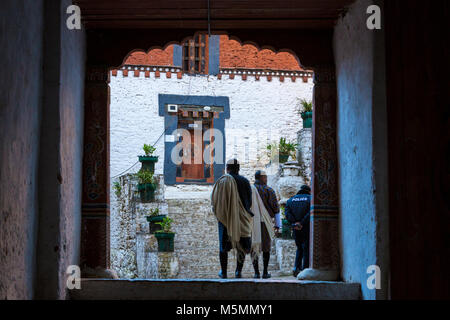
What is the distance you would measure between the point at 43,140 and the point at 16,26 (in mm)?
823

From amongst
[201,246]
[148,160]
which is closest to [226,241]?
[201,246]

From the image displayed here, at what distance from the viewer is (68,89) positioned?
407 cm

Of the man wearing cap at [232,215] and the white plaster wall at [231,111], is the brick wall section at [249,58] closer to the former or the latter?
the white plaster wall at [231,111]

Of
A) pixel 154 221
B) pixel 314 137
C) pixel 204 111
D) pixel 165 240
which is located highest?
pixel 204 111

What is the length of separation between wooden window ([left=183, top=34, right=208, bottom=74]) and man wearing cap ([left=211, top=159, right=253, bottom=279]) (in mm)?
10386

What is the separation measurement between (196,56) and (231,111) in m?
1.82

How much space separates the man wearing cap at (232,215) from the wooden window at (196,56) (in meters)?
10.4

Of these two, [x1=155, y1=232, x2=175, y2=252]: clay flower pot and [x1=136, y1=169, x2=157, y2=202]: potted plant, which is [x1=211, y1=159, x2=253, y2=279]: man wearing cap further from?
[x1=136, y1=169, x2=157, y2=202]: potted plant

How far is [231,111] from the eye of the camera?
16094 mm

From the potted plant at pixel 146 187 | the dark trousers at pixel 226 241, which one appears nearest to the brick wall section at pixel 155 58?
the potted plant at pixel 146 187

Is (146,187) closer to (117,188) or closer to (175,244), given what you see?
(117,188)

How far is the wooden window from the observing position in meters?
15.9

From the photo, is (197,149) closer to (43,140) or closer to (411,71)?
(43,140)
